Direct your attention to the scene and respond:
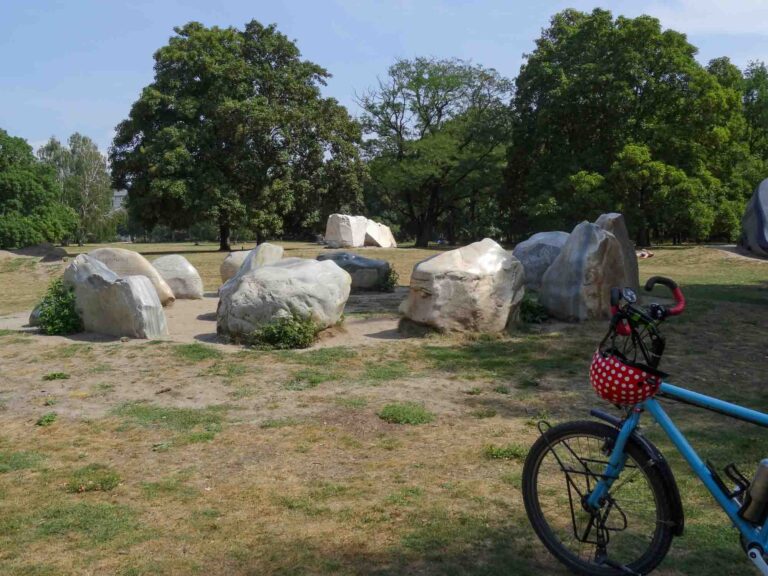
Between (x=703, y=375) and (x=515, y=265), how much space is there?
3.28 m

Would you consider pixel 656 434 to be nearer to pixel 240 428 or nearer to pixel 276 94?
pixel 240 428

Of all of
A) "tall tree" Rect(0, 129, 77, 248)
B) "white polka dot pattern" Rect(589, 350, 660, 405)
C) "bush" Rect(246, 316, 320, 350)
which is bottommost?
"bush" Rect(246, 316, 320, 350)

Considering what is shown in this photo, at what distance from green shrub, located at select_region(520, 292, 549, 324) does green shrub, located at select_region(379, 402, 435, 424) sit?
4.64 meters

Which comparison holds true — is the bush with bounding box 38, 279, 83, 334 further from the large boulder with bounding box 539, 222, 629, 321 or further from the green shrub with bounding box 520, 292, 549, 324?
the large boulder with bounding box 539, 222, 629, 321

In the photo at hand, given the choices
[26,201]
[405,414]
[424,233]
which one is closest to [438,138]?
[424,233]

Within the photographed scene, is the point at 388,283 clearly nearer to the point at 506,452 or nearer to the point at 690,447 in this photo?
the point at 506,452

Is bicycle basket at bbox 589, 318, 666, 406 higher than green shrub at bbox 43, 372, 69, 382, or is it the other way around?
bicycle basket at bbox 589, 318, 666, 406

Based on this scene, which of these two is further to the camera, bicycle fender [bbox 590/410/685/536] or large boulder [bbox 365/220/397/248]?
large boulder [bbox 365/220/397/248]

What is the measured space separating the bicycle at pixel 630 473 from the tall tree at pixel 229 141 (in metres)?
27.5

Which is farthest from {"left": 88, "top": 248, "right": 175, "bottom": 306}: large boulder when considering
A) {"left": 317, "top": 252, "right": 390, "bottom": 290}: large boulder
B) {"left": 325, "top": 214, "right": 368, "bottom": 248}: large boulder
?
{"left": 325, "top": 214, "right": 368, "bottom": 248}: large boulder

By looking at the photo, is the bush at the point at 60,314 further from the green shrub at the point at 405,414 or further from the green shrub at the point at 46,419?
the green shrub at the point at 405,414

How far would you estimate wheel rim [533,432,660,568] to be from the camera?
128 inches

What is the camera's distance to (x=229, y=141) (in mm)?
31531

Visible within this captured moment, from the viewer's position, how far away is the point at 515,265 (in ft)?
34.0
